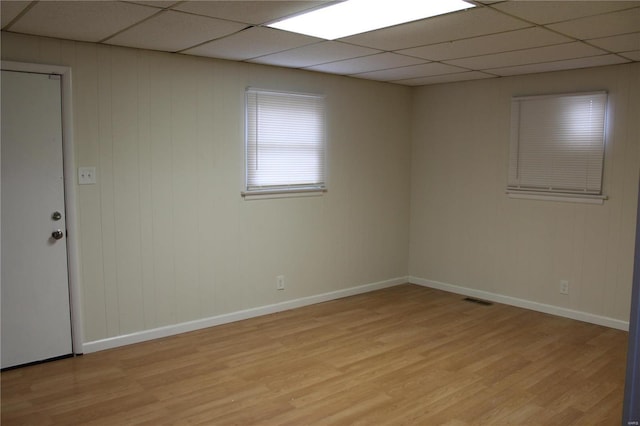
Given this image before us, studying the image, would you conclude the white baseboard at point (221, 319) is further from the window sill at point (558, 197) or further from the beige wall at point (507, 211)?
the window sill at point (558, 197)

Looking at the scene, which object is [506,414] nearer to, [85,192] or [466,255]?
[466,255]

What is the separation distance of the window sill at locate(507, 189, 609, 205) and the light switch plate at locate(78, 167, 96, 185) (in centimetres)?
369

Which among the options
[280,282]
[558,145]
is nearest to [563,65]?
[558,145]

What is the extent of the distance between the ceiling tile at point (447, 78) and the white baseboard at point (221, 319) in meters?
2.15

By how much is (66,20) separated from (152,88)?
3.24 ft

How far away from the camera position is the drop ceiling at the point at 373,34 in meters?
2.75

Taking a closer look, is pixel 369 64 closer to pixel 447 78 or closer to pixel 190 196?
pixel 447 78

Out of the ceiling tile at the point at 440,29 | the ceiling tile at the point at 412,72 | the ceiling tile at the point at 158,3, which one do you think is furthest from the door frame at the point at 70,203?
the ceiling tile at the point at 412,72

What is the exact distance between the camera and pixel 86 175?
3727 mm

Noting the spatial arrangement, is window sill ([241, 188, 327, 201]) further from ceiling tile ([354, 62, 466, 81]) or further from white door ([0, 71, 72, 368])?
white door ([0, 71, 72, 368])

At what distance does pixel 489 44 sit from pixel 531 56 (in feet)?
2.03

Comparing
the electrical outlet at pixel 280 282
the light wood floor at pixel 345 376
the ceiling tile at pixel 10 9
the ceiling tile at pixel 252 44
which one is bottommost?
the light wood floor at pixel 345 376

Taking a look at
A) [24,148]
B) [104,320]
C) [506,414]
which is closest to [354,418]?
[506,414]

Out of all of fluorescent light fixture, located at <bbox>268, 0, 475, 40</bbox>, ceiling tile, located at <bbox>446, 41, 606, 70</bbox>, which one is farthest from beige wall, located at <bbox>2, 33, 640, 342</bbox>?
fluorescent light fixture, located at <bbox>268, 0, 475, 40</bbox>
